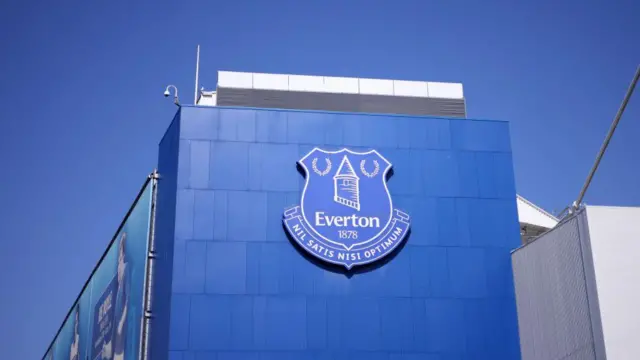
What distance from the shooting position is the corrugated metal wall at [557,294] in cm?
2695

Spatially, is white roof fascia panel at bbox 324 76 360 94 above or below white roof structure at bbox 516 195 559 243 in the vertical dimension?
above

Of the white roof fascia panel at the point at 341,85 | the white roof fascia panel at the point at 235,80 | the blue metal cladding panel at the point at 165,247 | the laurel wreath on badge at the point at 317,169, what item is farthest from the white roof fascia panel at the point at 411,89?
the blue metal cladding panel at the point at 165,247

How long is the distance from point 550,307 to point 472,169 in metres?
5.34

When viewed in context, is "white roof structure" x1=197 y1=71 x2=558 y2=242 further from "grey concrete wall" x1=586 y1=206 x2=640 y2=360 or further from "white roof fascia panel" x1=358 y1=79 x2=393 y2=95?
"grey concrete wall" x1=586 y1=206 x2=640 y2=360

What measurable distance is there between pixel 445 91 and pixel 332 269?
8.88 meters

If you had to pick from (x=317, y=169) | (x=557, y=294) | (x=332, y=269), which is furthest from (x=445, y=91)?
(x=557, y=294)

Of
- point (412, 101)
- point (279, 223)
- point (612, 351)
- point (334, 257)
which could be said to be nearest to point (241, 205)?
point (279, 223)

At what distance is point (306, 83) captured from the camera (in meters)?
35.3

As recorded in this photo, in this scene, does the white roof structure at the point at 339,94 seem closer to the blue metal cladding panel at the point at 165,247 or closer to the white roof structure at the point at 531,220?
the blue metal cladding panel at the point at 165,247

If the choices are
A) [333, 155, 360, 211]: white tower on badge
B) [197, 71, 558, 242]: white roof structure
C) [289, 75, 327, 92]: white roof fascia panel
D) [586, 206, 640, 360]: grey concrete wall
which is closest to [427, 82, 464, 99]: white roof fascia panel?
[197, 71, 558, 242]: white roof structure

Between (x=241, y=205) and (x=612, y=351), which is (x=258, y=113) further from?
(x=612, y=351)

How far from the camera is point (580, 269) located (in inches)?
1073

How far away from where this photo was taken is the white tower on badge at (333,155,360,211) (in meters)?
30.5

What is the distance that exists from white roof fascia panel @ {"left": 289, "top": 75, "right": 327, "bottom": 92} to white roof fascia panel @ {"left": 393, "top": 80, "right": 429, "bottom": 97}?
2581 mm
